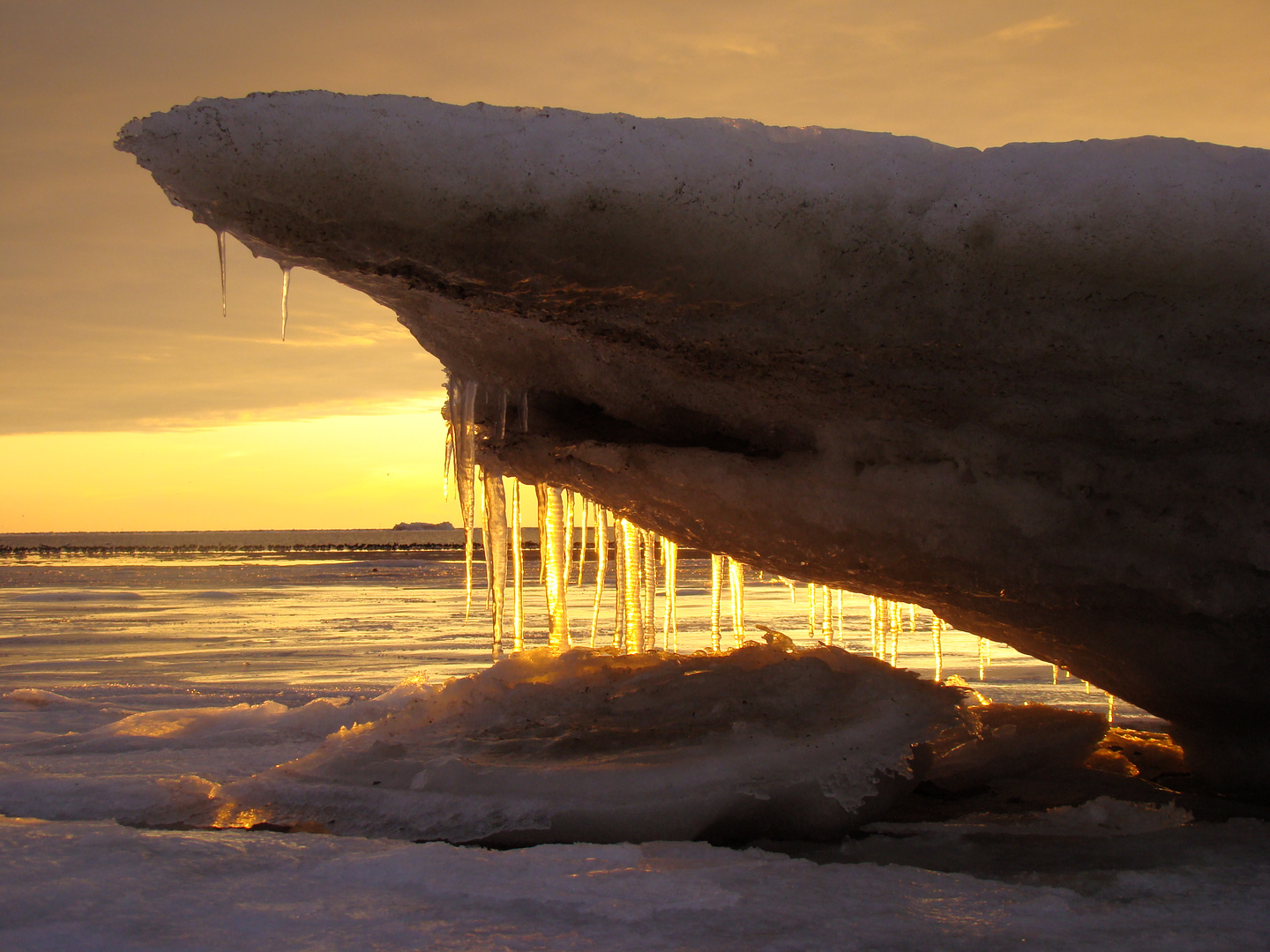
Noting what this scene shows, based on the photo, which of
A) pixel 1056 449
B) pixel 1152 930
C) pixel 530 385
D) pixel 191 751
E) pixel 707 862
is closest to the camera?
pixel 1152 930

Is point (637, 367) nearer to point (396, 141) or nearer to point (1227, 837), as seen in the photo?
point (396, 141)

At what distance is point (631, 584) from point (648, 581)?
0.27 m

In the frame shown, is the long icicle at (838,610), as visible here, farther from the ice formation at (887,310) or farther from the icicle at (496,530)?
the icicle at (496,530)

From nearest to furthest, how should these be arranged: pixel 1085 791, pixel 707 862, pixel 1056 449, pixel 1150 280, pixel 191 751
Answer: pixel 707 862, pixel 1150 280, pixel 1056 449, pixel 1085 791, pixel 191 751

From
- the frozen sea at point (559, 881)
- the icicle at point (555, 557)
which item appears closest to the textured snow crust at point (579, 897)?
the frozen sea at point (559, 881)

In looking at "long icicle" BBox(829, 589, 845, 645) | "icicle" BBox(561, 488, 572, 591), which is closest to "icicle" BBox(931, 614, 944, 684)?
"long icicle" BBox(829, 589, 845, 645)

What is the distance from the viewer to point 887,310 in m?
2.58

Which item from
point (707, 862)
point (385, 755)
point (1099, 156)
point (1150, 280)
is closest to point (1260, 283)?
point (1150, 280)

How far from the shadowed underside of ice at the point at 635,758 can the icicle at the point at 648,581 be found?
91cm

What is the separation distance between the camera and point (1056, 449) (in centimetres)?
274

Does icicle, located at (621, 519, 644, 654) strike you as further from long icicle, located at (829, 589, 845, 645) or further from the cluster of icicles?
long icicle, located at (829, 589, 845, 645)

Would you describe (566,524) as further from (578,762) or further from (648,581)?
(578,762)

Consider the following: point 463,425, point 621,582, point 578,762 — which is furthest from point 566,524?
point 578,762

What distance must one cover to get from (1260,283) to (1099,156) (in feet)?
1.68
